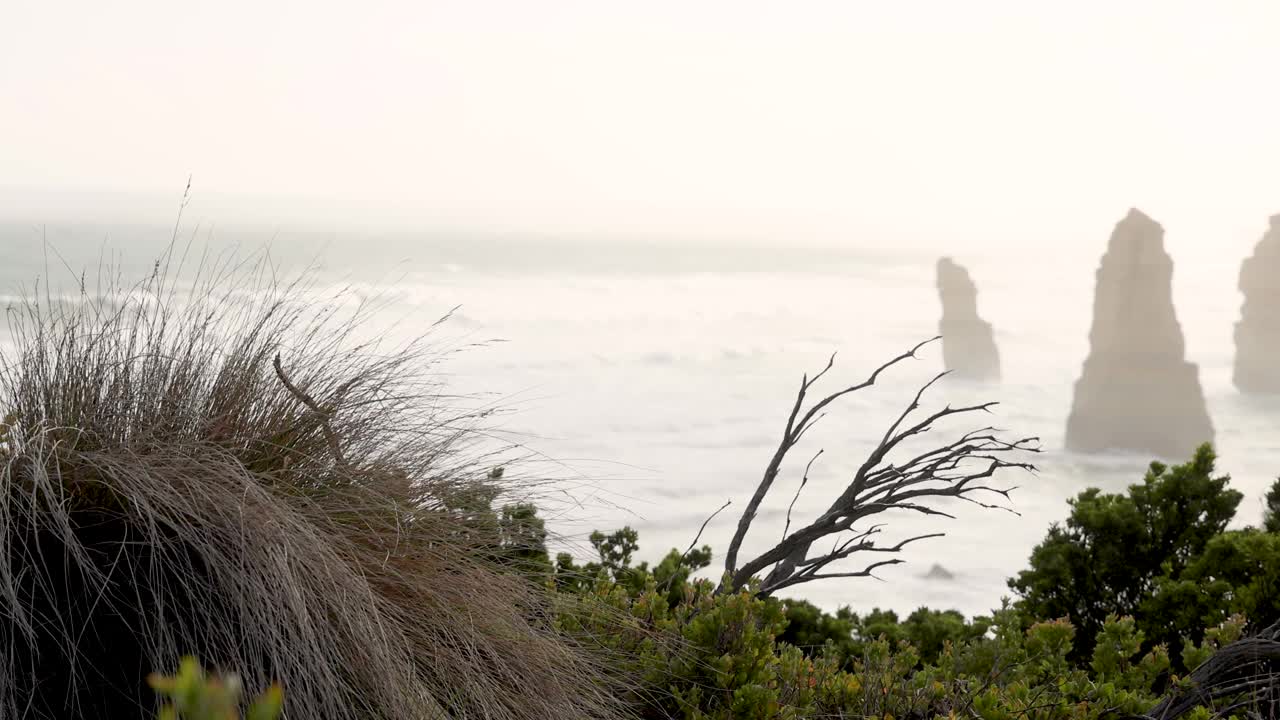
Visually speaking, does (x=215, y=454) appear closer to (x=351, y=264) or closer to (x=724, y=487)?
(x=351, y=264)

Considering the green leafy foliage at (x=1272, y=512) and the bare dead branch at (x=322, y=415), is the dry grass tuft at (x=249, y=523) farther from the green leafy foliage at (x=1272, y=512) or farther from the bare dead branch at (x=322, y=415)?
the green leafy foliage at (x=1272, y=512)

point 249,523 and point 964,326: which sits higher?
point 249,523

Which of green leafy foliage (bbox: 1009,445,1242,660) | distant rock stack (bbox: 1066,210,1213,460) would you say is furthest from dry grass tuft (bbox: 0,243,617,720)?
distant rock stack (bbox: 1066,210,1213,460)

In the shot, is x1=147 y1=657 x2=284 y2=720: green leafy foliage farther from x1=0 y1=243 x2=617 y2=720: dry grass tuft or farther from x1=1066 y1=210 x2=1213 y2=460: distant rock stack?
x1=1066 y1=210 x2=1213 y2=460: distant rock stack

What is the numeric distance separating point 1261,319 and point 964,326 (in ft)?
61.5

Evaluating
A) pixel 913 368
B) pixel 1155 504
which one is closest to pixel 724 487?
pixel 1155 504

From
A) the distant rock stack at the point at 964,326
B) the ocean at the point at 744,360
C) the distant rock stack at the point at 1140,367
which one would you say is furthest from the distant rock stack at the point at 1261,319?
the distant rock stack at the point at 964,326

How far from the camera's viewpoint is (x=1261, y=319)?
64.9 meters

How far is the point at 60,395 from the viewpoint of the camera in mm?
2176

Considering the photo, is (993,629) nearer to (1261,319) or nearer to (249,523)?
(249,523)

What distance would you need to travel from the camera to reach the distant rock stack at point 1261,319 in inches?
2517

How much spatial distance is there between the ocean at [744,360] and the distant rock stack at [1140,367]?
2.14m

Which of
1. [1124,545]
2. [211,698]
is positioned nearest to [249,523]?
[211,698]

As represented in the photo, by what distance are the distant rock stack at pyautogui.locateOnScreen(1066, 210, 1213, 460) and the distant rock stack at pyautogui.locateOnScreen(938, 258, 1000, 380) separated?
715cm
